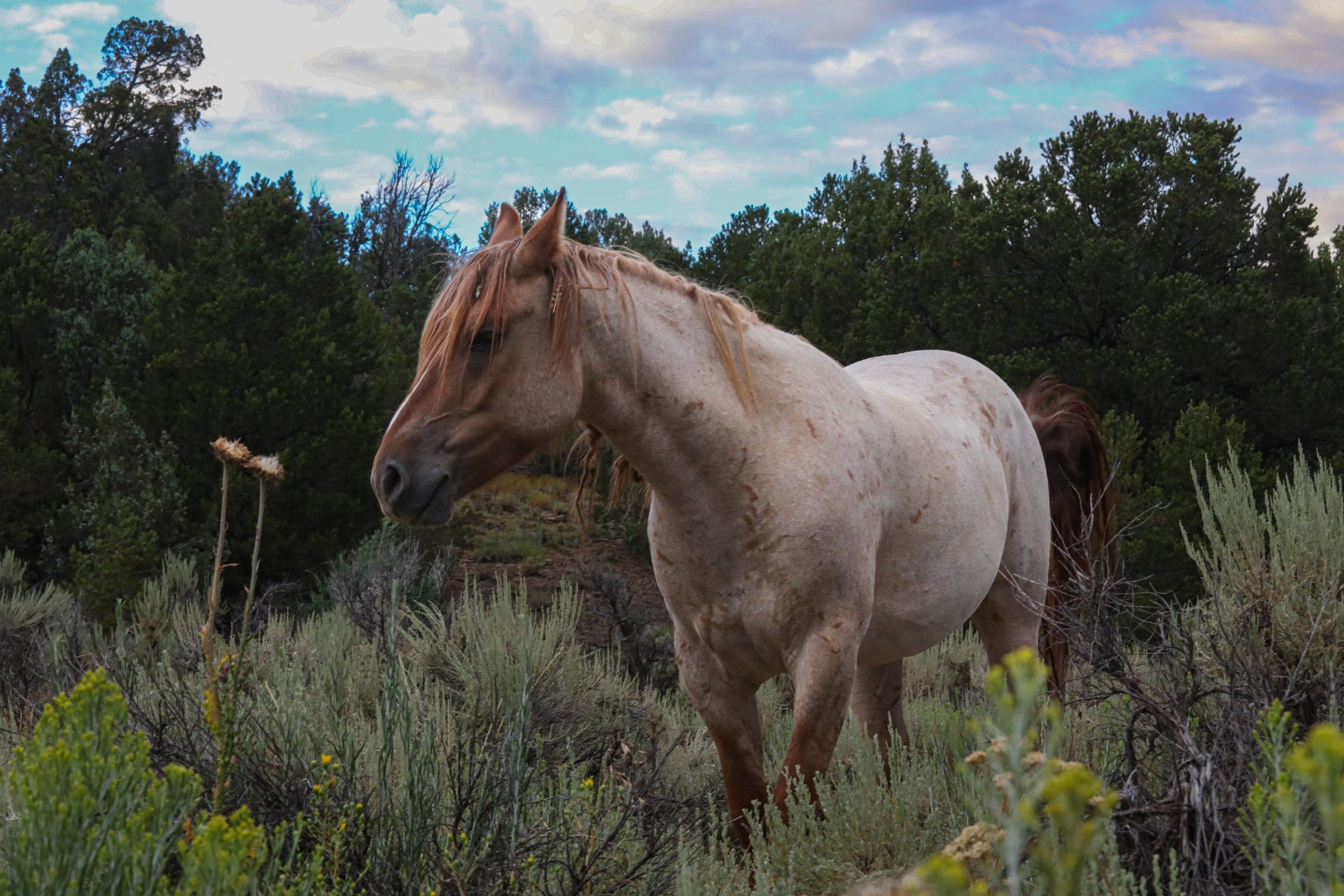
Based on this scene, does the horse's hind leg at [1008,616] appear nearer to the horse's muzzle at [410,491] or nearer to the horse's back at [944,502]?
the horse's back at [944,502]

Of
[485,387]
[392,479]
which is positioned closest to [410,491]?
[392,479]

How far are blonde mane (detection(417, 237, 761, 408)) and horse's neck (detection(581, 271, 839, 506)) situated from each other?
0.13ft

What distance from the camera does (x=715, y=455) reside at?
280 cm

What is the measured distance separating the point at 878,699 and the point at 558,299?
2412 mm

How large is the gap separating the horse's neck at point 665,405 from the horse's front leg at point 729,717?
52 centimetres

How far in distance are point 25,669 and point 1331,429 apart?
47.9 feet

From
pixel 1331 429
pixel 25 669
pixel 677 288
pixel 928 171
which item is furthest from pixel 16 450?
pixel 1331 429

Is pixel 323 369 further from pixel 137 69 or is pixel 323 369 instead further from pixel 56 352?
pixel 137 69

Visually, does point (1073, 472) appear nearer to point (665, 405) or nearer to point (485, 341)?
point (665, 405)

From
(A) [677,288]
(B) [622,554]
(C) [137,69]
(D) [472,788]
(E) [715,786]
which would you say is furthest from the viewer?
(C) [137,69]

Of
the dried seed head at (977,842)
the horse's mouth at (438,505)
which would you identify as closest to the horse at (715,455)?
the horse's mouth at (438,505)

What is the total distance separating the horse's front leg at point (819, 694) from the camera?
2732mm

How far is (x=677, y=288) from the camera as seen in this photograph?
2977 mm

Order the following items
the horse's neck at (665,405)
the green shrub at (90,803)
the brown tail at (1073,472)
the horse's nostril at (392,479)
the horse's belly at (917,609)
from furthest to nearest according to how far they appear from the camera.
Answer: the brown tail at (1073,472) → the horse's belly at (917,609) → the horse's neck at (665,405) → the horse's nostril at (392,479) → the green shrub at (90,803)
